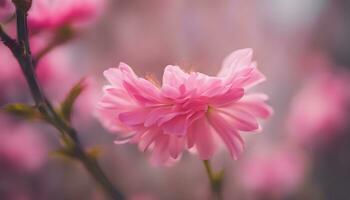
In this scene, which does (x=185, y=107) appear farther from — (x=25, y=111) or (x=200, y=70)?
(x=200, y=70)

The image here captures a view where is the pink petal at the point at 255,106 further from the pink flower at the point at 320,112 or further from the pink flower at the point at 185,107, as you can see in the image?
the pink flower at the point at 320,112

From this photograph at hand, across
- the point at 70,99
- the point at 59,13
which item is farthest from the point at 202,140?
the point at 59,13

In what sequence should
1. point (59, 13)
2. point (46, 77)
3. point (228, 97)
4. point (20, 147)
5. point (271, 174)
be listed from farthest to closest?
point (271, 174)
point (20, 147)
point (46, 77)
point (59, 13)
point (228, 97)

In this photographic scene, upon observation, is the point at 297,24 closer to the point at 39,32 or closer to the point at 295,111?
the point at 295,111

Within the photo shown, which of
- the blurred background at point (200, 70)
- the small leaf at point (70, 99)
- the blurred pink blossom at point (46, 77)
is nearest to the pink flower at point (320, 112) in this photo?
the blurred background at point (200, 70)

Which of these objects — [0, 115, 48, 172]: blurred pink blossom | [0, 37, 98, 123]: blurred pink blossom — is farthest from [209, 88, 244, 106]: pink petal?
[0, 115, 48, 172]: blurred pink blossom

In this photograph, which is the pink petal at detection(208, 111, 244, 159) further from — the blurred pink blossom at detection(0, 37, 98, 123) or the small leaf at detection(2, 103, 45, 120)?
the blurred pink blossom at detection(0, 37, 98, 123)

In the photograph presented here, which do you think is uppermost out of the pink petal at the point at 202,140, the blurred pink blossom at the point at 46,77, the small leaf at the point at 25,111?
the small leaf at the point at 25,111

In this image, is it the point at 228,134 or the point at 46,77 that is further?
the point at 46,77
